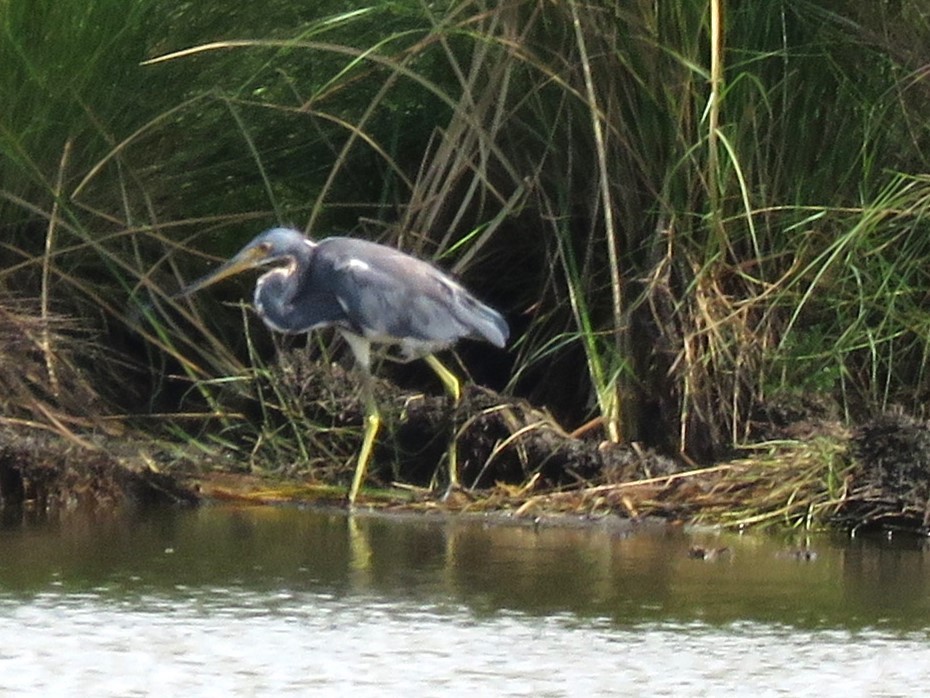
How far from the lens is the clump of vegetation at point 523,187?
7.18 m

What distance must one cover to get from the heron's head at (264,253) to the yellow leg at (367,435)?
504 mm

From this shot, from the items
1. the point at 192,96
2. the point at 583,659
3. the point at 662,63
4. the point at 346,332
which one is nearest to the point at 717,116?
the point at 662,63

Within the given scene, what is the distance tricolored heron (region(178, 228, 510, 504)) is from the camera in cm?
739

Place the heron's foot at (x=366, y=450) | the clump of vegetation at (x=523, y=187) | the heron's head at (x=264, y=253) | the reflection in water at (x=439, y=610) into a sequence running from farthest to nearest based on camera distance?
the heron's head at (x=264, y=253)
the clump of vegetation at (x=523, y=187)
the heron's foot at (x=366, y=450)
the reflection in water at (x=439, y=610)

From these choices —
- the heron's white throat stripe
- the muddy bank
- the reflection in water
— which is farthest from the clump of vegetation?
the reflection in water

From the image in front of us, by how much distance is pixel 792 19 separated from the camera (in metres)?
7.37

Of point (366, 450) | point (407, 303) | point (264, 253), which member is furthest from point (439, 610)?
point (264, 253)

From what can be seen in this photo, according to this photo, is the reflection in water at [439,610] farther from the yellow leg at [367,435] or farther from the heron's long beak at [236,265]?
the heron's long beak at [236,265]

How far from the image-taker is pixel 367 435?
7.22 m

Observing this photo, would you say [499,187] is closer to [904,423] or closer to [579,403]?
[579,403]

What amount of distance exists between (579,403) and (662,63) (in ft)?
3.62

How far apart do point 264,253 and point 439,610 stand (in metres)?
2.48

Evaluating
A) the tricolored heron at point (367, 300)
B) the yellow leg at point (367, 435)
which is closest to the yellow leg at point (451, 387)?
the tricolored heron at point (367, 300)

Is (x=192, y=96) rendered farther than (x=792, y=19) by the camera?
Yes
